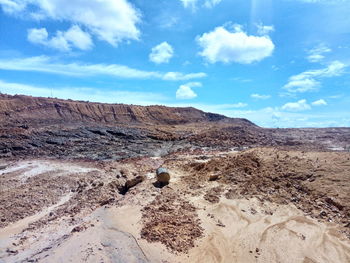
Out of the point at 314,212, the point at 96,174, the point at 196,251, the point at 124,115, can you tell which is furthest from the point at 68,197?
the point at 124,115

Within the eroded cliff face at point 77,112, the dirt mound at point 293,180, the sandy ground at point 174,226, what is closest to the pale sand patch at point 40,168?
the sandy ground at point 174,226

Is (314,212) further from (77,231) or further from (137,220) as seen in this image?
(77,231)

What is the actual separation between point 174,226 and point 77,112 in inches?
1589

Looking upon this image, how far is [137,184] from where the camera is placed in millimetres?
13312

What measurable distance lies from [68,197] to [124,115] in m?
37.7

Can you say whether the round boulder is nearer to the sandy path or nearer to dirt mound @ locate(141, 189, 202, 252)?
dirt mound @ locate(141, 189, 202, 252)

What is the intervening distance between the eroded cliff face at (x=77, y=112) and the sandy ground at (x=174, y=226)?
1091 inches

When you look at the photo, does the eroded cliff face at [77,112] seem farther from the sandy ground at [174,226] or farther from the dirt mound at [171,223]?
the dirt mound at [171,223]

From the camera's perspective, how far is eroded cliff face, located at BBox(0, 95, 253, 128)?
127 ft

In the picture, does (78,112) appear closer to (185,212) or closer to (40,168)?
(40,168)

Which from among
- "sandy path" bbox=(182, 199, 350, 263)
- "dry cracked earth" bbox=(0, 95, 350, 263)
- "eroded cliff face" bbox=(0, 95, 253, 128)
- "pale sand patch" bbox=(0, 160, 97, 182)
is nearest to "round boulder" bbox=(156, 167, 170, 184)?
"dry cracked earth" bbox=(0, 95, 350, 263)

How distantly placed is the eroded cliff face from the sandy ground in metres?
27.7

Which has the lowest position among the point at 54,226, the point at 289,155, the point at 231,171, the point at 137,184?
the point at 54,226

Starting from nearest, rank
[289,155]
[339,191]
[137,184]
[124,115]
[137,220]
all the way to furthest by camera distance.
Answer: [137,220] < [339,191] < [137,184] < [289,155] < [124,115]
